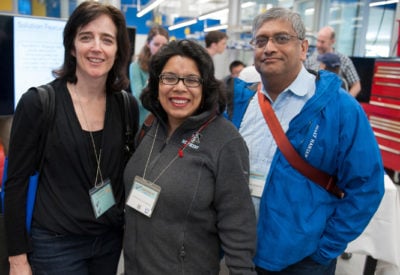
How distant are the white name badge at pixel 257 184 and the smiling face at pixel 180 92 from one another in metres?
0.36

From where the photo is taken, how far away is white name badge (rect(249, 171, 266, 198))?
1.36 m

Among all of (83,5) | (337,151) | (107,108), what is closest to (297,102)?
(337,151)

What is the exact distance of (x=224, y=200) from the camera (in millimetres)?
1187

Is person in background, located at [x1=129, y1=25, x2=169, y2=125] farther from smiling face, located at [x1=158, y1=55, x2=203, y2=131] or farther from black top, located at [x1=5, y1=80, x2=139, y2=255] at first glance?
smiling face, located at [x1=158, y1=55, x2=203, y2=131]

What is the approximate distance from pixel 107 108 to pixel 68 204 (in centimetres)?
41

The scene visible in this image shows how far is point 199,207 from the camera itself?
3.91 ft

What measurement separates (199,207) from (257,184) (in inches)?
11.5

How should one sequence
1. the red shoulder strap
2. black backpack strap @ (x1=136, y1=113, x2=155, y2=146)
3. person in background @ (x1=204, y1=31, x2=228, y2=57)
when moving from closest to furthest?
the red shoulder strap
black backpack strap @ (x1=136, y1=113, x2=155, y2=146)
person in background @ (x1=204, y1=31, x2=228, y2=57)

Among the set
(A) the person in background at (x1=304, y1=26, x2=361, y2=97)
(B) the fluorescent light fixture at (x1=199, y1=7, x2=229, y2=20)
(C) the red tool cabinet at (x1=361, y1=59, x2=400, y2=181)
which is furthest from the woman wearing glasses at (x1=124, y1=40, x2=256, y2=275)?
(B) the fluorescent light fixture at (x1=199, y1=7, x2=229, y2=20)

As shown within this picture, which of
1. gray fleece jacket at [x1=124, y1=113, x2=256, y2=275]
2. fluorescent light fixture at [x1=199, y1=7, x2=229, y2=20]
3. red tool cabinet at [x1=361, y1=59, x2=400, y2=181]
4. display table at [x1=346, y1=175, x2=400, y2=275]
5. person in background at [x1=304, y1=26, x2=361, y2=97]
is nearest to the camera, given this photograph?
gray fleece jacket at [x1=124, y1=113, x2=256, y2=275]

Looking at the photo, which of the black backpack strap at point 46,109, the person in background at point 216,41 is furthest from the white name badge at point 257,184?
the person in background at point 216,41

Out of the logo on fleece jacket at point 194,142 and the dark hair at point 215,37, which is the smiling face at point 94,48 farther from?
the dark hair at point 215,37

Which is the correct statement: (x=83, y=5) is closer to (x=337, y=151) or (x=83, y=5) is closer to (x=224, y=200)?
(x=224, y=200)

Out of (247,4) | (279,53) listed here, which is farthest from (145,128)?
(247,4)
